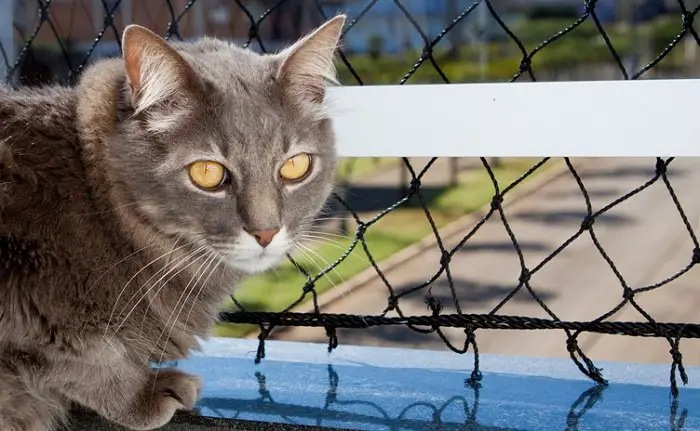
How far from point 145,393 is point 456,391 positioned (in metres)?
0.35

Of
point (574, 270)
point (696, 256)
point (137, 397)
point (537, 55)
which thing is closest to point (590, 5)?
point (696, 256)

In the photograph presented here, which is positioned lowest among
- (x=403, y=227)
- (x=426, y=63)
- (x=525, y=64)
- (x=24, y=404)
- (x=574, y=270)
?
(x=24, y=404)

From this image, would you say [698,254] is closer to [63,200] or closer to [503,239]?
[63,200]

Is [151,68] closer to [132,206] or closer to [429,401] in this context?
[132,206]

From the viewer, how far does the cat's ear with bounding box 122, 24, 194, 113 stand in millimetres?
673

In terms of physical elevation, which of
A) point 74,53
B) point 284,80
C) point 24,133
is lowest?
point 24,133

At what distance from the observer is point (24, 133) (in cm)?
74

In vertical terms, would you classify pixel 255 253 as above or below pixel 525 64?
below

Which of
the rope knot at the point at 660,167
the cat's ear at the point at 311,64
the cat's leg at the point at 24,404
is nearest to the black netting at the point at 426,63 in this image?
the rope knot at the point at 660,167

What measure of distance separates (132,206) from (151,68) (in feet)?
0.48

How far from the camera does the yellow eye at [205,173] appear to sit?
72cm

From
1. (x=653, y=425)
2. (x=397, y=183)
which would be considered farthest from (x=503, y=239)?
(x=653, y=425)

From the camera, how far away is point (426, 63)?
1.22m

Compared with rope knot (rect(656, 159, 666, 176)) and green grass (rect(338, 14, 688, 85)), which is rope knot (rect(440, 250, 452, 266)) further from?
green grass (rect(338, 14, 688, 85))
